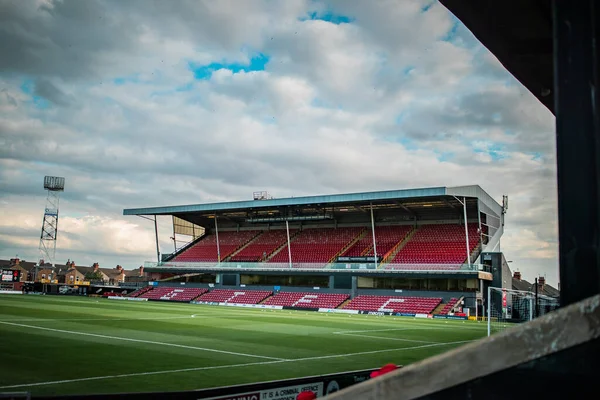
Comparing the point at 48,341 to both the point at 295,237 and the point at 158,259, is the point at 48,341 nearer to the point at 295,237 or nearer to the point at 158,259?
the point at 295,237

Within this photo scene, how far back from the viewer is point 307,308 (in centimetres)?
5356

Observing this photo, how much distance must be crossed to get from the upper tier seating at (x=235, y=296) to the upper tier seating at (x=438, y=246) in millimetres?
15418

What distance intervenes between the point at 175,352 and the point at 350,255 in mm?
42477

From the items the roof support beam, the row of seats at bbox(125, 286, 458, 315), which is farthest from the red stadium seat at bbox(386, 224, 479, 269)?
the roof support beam

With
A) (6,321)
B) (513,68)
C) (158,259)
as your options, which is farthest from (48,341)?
(158,259)

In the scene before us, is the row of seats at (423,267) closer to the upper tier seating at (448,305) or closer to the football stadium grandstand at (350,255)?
the football stadium grandstand at (350,255)

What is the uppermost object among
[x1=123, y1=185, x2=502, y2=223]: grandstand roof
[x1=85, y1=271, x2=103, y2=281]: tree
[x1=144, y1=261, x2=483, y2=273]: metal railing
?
[x1=123, y1=185, x2=502, y2=223]: grandstand roof

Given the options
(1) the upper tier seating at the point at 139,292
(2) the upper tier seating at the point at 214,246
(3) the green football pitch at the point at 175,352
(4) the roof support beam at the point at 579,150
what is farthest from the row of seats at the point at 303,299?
(4) the roof support beam at the point at 579,150

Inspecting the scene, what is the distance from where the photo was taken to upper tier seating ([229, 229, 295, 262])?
65.9m

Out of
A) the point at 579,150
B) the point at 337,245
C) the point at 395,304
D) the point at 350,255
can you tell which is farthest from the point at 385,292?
the point at 579,150

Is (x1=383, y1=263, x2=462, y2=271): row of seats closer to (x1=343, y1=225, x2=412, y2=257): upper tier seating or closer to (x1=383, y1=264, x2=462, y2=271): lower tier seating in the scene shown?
(x1=383, y1=264, x2=462, y2=271): lower tier seating

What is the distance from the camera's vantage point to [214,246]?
73688 mm

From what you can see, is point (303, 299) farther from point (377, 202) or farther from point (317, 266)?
point (377, 202)

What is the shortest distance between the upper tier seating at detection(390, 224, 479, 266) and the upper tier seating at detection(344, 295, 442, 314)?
3870mm
